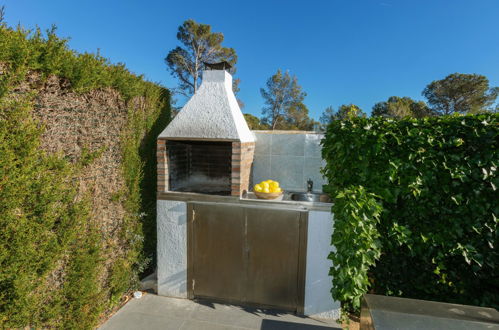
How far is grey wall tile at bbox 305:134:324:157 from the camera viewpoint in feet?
14.2

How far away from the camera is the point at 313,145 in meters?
4.34

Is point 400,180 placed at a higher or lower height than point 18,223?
higher

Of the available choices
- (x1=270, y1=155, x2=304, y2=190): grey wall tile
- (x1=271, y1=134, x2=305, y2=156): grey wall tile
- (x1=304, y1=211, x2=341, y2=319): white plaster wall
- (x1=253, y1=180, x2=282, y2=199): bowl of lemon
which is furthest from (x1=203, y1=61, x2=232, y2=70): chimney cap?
(x1=304, y1=211, x2=341, y2=319): white plaster wall

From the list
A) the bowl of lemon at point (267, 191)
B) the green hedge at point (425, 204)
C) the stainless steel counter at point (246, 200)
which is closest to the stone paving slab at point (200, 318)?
the green hedge at point (425, 204)

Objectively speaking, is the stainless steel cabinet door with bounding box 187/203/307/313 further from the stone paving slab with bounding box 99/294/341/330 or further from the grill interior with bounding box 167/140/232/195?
the grill interior with bounding box 167/140/232/195

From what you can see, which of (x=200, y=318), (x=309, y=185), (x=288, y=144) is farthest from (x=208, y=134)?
(x=200, y=318)

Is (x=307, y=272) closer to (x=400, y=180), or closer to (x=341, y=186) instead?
(x=341, y=186)

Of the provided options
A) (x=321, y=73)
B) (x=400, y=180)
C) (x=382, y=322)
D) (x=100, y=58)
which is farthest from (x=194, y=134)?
(x=321, y=73)

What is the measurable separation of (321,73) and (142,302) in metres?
25.1

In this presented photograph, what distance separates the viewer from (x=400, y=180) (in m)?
2.94

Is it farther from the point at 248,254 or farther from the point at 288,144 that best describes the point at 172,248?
the point at 288,144

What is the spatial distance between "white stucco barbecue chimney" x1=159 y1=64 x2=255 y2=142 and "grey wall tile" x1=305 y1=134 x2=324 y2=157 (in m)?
1.10

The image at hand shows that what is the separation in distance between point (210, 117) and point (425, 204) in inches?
119

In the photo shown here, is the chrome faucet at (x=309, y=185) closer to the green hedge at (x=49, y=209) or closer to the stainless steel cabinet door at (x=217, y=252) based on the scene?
the stainless steel cabinet door at (x=217, y=252)
